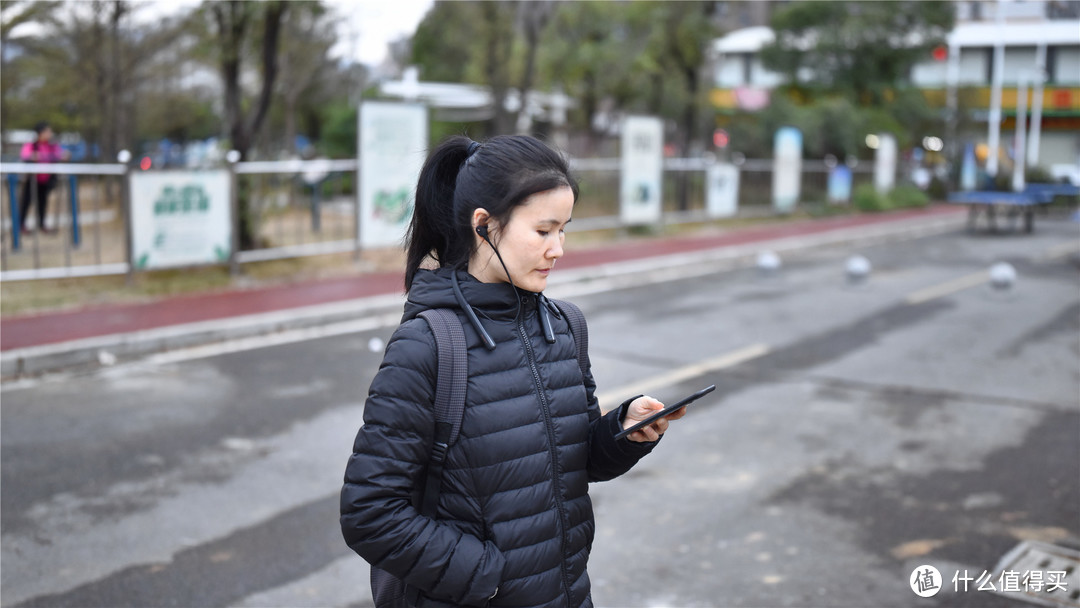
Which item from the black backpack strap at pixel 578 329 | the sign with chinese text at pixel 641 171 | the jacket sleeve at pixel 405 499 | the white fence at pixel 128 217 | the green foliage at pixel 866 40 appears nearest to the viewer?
the jacket sleeve at pixel 405 499

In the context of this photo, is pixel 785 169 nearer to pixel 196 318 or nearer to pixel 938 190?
pixel 938 190

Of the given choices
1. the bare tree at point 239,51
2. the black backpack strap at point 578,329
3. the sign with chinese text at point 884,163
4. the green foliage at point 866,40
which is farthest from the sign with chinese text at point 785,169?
the black backpack strap at point 578,329

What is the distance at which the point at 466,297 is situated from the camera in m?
2.23

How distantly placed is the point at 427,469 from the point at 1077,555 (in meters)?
3.69

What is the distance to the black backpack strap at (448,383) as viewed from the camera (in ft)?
7.07

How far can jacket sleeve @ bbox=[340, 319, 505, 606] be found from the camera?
2.06 metres

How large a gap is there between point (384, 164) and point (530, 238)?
11.9 metres

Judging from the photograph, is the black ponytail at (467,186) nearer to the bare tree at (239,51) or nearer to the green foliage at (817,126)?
the bare tree at (239,51)

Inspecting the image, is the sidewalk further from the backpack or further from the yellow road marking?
the backpack

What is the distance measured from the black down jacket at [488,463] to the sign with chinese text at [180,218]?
31.6 ft

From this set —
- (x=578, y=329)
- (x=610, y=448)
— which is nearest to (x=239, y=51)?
(x=578, y=329)

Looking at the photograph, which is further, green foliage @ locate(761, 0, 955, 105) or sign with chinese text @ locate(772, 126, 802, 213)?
green foliage @ locate(761, 0, 955, 105)

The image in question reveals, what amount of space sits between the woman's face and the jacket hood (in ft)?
0.15

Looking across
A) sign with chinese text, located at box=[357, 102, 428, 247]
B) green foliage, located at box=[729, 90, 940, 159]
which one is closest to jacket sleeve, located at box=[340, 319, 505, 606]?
sign with chinese text, located at box=[357, 102, 428, 247]
